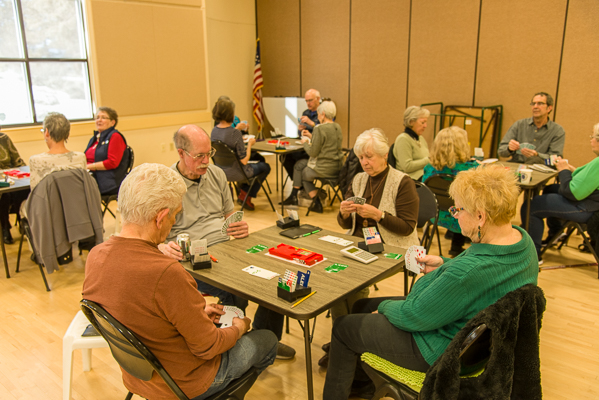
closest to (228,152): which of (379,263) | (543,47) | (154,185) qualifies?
(379,263)

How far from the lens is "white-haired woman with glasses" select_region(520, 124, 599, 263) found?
3.64 meters

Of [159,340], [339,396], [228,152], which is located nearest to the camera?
[159,340]

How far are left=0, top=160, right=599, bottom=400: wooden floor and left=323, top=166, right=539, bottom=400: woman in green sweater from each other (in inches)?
28.9

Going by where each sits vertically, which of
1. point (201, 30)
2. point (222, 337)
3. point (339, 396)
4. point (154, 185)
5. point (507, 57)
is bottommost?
point (339, 396)

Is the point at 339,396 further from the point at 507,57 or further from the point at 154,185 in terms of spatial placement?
the point at 507,57

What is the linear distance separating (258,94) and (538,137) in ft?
17.2

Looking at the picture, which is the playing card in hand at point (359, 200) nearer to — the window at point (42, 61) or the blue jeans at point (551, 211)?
the blue jeans at point (551, 211)

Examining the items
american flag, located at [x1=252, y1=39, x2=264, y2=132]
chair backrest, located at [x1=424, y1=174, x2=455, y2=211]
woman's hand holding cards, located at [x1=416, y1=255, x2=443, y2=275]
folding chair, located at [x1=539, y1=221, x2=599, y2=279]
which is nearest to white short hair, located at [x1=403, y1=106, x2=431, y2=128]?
chair backrest, located at [x1=424, y1=174, x2=455, y2=211]

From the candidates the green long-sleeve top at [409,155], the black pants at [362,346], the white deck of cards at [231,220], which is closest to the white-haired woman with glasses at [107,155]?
the white deck of cards at [231,220]

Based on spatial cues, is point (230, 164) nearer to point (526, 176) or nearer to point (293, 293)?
point (526, 176)

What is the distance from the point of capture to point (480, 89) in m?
6.66

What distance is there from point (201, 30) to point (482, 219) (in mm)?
6719

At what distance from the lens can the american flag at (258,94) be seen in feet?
28.2

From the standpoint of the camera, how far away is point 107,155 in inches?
177
